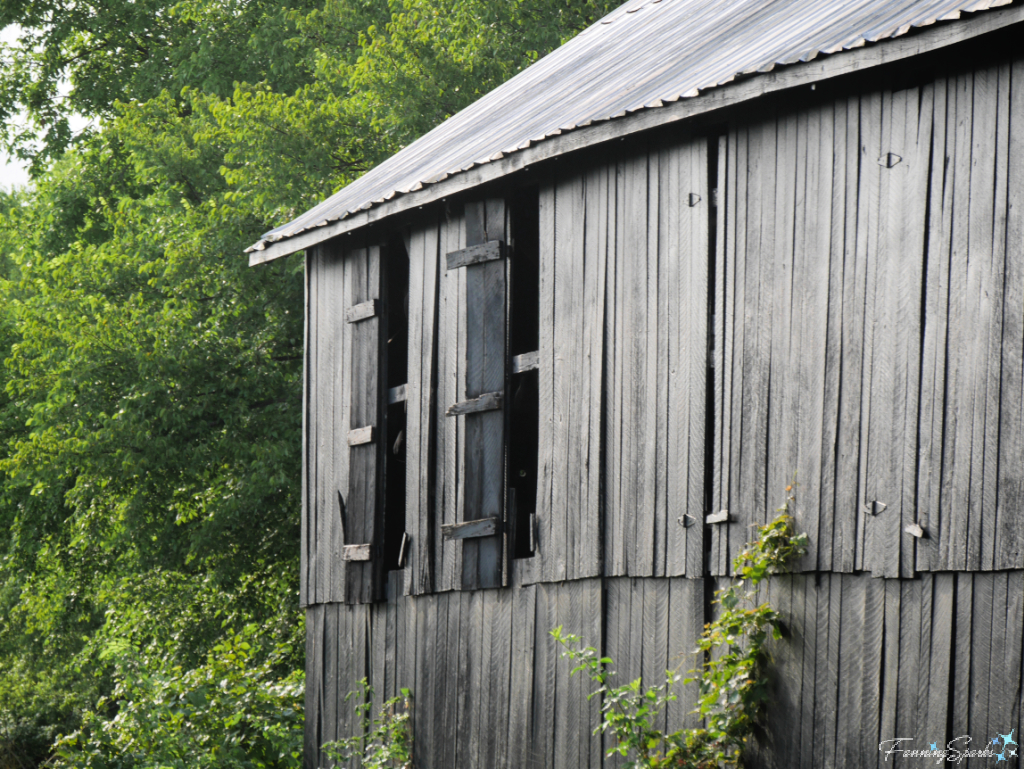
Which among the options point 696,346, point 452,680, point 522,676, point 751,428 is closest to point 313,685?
point 452,680

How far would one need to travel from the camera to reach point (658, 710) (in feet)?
22.7

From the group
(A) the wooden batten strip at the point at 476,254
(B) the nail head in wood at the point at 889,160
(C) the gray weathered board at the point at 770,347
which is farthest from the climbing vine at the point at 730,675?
(A) the wooden batten strip at the point at 476,254

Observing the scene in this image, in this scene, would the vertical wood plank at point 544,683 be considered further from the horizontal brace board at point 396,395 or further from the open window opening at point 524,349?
the horizontal brace board at point 396,395

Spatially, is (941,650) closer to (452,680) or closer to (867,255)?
(867,255)

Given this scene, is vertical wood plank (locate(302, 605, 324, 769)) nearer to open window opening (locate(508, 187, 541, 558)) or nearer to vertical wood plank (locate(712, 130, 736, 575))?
open window opening (locate(508, 187, 541, 558))

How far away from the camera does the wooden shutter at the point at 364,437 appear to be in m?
9.22

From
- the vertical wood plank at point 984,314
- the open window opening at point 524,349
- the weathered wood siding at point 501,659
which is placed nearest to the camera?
the vertical wood plank at point 984,314

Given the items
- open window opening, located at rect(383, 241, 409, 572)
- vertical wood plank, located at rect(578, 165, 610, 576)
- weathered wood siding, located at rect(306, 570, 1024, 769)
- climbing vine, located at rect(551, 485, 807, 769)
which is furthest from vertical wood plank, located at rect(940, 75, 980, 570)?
open window opening, located at rect(383, 241, 409, 572)

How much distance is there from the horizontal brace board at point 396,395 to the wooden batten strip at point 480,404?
0.92 meters

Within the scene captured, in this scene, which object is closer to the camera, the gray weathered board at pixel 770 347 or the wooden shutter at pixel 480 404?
the gray weathered board at pixel 770 347

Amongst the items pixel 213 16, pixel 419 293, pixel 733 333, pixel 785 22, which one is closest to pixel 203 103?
pixel 213 16

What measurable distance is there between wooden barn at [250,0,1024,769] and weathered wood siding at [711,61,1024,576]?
0.01 meters

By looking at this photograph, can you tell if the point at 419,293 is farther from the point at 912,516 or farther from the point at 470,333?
the point at 912,516

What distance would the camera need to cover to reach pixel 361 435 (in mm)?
9375
